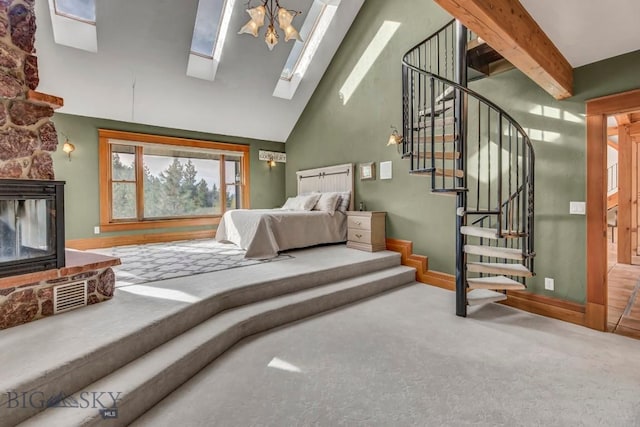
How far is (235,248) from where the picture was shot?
5066 millimetres

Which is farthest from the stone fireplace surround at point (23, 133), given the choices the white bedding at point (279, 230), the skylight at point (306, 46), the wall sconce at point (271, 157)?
the wall sconce at point (271, 157)

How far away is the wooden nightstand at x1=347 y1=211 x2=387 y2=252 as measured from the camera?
471cm

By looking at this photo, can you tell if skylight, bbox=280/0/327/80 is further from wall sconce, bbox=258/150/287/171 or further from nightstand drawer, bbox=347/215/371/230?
nightstand drawer, bbox=347/215/371/230

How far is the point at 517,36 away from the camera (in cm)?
203

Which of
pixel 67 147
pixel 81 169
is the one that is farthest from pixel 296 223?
pixel 67 147

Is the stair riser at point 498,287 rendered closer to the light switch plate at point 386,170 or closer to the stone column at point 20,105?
the light switch plate at point 386,170

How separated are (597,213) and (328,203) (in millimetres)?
3493

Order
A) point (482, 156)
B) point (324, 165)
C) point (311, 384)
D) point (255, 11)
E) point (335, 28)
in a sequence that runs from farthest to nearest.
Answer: point (324, 165) < point (335, 28) < point (482, 156) < point (255, 11) < point (311, 384)

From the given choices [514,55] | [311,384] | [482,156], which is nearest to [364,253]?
[482,156]

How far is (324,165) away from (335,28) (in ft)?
8.19

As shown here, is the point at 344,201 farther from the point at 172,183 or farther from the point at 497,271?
the point at 172,183

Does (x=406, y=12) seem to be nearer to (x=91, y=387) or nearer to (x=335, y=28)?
(x=335, y=28)

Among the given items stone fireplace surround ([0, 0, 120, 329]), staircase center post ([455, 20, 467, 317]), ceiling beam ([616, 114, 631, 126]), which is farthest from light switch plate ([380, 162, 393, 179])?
stone fireplace surround ([0, 0, 120, 329])

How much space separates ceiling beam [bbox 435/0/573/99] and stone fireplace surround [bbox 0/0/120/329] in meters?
2.79
